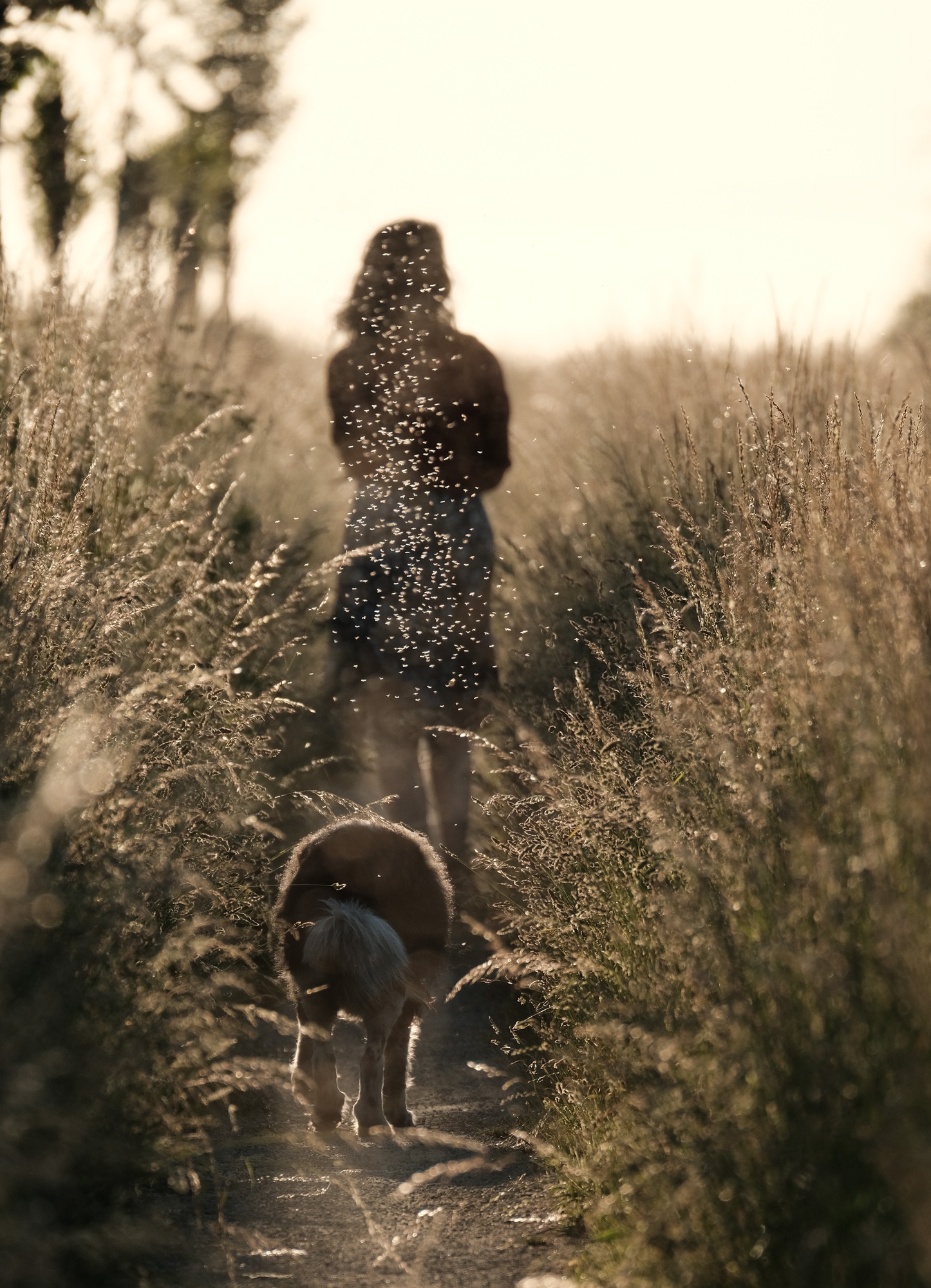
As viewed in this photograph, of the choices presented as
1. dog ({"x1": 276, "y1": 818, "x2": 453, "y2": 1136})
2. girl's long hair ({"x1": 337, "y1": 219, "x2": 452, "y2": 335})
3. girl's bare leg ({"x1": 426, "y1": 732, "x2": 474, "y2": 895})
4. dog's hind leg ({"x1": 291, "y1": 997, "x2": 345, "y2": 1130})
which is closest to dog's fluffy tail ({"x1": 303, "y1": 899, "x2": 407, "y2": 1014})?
dog ({"x1": 276, "y1": 818, "x2": 453, "y2": 1136})

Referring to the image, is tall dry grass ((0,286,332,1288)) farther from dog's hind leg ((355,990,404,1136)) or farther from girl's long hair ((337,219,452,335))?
girl's long hair ((337,219,452,335))

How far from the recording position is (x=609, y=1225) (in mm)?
2445

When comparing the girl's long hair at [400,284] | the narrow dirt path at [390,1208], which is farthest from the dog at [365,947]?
the girl's long hair at [400,284]

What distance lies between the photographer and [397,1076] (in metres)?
3.96

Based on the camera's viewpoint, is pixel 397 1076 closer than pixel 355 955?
No

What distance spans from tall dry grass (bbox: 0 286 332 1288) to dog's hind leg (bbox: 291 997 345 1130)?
0.75 ft

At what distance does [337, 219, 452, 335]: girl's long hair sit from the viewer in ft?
16.6

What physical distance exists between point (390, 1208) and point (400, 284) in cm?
338

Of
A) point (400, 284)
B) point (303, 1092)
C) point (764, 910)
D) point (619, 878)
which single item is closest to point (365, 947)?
point (303, 1092)

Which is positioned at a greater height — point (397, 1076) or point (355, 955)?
point (355, 955)

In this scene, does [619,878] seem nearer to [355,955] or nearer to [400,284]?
[355,955]

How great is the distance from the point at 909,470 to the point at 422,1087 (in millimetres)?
2444

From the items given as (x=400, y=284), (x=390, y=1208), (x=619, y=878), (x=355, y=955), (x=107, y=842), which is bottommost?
(x=390, y=1208)

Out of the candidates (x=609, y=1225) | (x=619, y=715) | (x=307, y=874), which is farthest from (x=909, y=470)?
(x=307, y=874)
